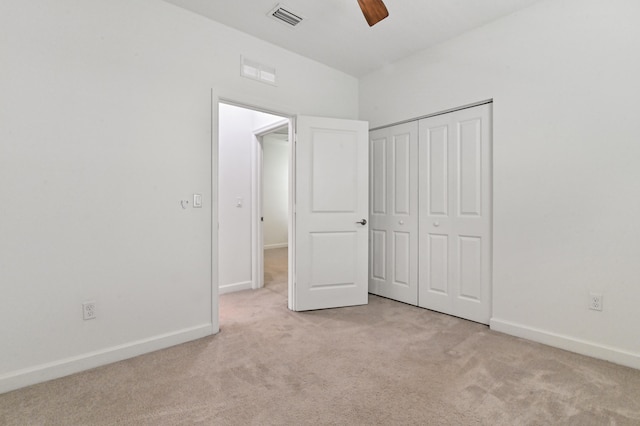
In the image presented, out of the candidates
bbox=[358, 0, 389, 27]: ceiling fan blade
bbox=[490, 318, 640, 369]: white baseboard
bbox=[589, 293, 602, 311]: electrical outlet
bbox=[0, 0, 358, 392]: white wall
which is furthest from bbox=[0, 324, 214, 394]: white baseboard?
bbox=[589, 293, 602, 311]: electrical outlet

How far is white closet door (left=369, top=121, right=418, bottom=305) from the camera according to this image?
3.38 meters

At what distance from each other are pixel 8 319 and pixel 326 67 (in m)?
3.46

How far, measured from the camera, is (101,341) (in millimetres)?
2119

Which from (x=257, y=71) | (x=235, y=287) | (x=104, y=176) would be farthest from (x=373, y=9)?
(x=235, y=287)

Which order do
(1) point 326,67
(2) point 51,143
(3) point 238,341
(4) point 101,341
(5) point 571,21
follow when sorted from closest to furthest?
(2) point 51,143 → (4) point 101,341 → (5) point 571,21 → (3) point 238,341 → (1) point 326,67

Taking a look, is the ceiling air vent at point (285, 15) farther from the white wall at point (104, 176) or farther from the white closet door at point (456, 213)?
the white closet door at point (456, 213)

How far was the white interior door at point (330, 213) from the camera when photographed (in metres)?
3.23

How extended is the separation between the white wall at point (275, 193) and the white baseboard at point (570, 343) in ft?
19.1

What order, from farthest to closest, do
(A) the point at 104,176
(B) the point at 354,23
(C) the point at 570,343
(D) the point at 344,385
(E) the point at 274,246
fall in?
(E) the point at 274,246 → (B) the point at 354,23 → (C) the point at 570,343 → (A) the point at 104,176 → (D) the point at 344,385

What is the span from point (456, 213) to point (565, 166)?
0.92 m

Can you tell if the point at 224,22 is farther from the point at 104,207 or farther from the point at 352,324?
the point at 352,324

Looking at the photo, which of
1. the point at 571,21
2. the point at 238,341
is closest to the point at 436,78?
the point at 571,21

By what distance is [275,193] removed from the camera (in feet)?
26.6

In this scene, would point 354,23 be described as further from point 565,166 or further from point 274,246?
point 274,246
